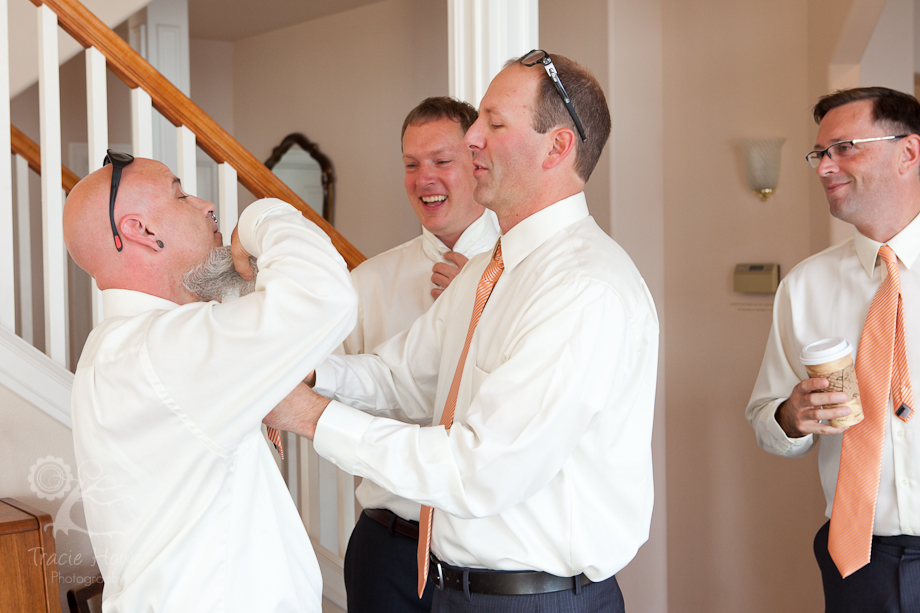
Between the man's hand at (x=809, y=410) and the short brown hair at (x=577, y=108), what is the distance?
25.9 inches

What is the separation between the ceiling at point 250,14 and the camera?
5.05 metres

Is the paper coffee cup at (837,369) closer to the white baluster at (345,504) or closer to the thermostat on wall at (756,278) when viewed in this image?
the white baluster at (345,504)

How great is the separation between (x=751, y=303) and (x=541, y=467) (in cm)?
253

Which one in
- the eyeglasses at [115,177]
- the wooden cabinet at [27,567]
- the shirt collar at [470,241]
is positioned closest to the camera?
the eyeglasses at [115,177]

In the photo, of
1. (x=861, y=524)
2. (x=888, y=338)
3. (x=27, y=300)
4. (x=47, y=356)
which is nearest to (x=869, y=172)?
(x=888, y=338)

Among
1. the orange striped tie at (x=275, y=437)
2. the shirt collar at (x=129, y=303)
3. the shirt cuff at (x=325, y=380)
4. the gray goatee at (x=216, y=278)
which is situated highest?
the gray goatee at (x=216, y=278)

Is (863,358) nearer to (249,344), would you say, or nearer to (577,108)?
(577,108)

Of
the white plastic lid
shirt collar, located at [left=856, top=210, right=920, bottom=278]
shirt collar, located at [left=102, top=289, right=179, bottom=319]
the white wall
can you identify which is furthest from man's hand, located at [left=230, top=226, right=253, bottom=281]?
the white wall

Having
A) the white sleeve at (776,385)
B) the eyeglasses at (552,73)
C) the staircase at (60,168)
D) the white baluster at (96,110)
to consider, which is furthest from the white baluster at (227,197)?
the white sleeve at (776,385)

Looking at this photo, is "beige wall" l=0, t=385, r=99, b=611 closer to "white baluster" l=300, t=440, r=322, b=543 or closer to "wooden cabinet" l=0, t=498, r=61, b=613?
"wooden cabinet" l=0, t=498, r=61, b=613

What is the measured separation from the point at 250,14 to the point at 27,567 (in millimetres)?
4429

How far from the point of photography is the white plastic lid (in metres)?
1.53

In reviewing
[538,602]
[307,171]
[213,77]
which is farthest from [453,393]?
[213,77]

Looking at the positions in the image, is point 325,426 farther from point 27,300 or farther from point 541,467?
point 27,300
